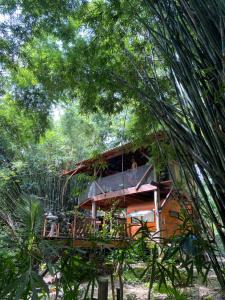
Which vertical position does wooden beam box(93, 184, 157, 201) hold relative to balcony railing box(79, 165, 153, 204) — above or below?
below

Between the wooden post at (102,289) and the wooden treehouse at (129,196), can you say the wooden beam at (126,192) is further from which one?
the wooden post at (102,289)

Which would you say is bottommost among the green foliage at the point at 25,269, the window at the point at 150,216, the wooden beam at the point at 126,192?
the green foliage at the point at 25,269

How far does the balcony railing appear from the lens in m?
8.52

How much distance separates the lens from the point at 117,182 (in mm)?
9188

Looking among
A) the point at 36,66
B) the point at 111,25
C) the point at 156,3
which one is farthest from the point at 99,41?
the point at 156,3

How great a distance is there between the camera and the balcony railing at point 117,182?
28.0 ft

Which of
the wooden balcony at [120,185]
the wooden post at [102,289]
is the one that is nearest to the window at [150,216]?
the wooden balcony at [120,185]

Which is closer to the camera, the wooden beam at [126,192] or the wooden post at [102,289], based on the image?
the wooden post at [102,289]

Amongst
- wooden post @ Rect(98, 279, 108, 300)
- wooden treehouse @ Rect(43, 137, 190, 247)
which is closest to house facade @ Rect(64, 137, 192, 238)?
wooden treehouse @ Rect(43, 137, 190, 247)

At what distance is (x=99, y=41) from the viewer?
128 inches

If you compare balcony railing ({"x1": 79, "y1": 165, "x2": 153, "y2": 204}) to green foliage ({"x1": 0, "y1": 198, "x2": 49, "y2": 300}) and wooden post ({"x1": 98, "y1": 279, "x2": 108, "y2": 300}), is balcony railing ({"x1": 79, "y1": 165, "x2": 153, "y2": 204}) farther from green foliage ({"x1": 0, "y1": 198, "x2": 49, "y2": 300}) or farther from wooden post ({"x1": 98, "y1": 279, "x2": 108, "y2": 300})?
green foliage ({"x1": 0, "y1": 198, "x2": 49, "y2": 300})

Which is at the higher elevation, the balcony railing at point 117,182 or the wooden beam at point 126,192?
the balcony railing at point 117,182

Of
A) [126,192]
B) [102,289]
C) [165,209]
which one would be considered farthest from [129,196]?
[102,289]

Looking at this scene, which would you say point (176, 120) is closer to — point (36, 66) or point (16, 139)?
point (36, 66)
